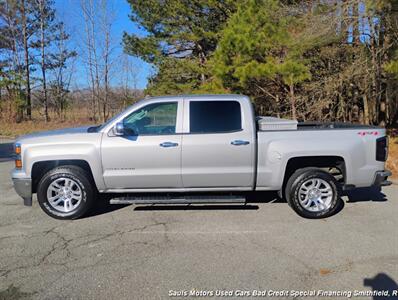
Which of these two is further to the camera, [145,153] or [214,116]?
[214,116]

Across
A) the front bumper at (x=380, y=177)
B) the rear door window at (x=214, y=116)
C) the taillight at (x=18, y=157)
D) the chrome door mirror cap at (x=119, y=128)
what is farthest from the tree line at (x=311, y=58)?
the taillight at (x=18, y=157)

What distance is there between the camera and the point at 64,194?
482cm

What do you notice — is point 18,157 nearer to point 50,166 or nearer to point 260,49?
point 50,166

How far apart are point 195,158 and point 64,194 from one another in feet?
6.96

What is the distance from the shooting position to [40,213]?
16.9 ft

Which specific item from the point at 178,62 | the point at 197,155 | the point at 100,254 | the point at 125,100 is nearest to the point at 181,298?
the point at 100,254

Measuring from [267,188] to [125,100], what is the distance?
22596 millimetres

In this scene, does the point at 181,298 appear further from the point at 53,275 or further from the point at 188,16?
the point at 188,16

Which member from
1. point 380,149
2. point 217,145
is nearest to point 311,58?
point 380,149

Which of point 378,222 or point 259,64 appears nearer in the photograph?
point 378,222

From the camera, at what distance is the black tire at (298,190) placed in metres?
4.71

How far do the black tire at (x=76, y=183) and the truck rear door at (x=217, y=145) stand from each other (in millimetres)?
1494

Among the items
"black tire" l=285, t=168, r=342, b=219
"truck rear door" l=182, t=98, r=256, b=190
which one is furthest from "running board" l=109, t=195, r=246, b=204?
"black tire" l=285, t=168, r=342, b=219

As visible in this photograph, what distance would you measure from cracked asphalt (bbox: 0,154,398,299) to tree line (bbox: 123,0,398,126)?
526 cm
